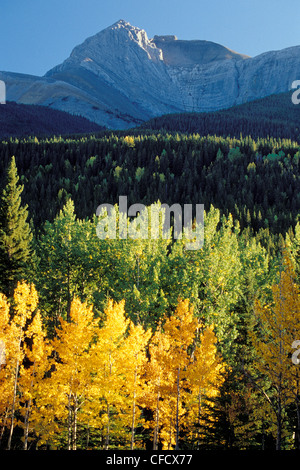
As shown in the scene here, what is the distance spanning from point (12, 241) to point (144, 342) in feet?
67.2

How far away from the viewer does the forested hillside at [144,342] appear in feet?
82.5

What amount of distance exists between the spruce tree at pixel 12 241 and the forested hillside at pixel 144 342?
10cm

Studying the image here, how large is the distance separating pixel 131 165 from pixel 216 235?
461 ft

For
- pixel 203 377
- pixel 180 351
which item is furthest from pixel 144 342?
pixel 203 377

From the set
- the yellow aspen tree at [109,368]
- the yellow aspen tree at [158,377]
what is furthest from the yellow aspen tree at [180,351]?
the yellow aspen tree at [109,368]

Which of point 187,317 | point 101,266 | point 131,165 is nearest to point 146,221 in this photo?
point 101,266

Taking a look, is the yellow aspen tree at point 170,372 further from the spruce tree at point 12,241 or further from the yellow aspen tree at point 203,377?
the spruce tree at point 12,241

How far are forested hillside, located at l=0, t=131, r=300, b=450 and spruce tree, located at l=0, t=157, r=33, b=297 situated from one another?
0.10 m

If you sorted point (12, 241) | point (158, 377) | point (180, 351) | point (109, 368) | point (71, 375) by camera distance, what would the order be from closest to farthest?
point (71, 375), point (109, 368), point (180, 351), point (158, 377), point (12, 241)

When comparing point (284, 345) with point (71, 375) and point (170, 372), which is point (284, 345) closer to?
point (170, 372)

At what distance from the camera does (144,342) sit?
27.5 metres

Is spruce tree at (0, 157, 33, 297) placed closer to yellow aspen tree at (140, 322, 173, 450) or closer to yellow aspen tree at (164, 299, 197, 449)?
yellow aspen tree at (140, 322, 173, 450)

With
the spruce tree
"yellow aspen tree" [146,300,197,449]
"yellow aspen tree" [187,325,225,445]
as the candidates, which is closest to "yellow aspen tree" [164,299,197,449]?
"yellow aspen tree" [146,300,197,449]
